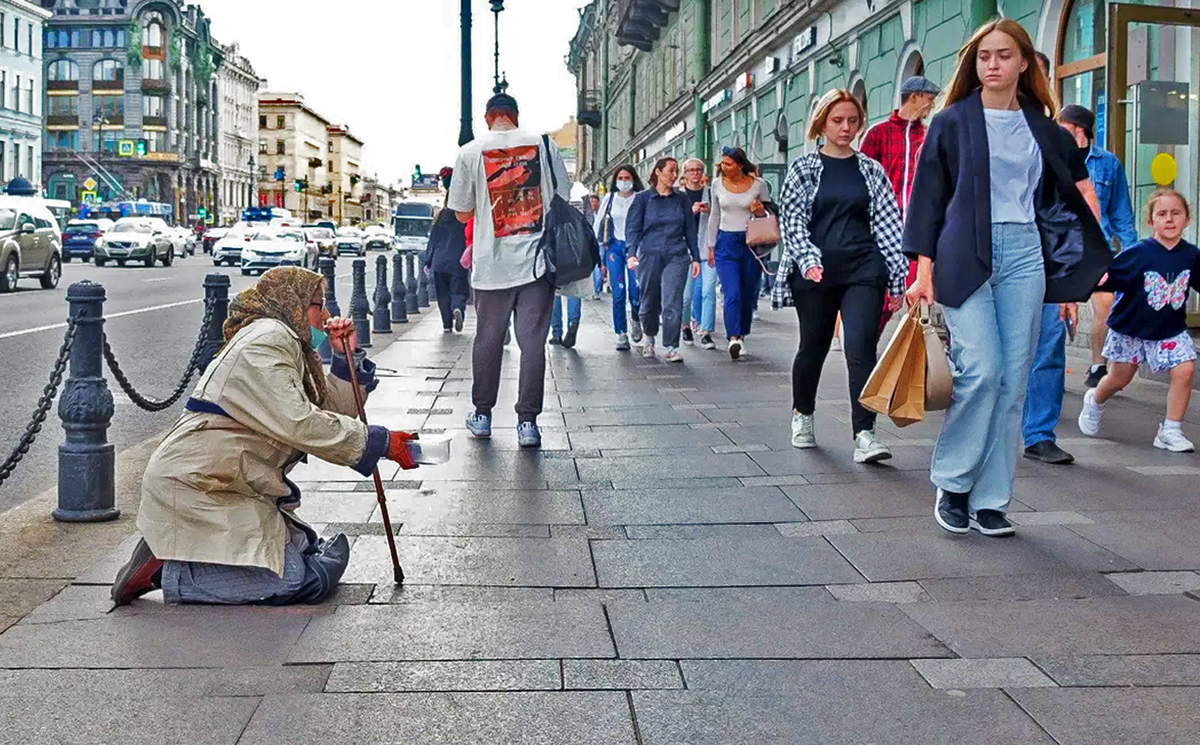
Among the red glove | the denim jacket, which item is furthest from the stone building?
the red glove

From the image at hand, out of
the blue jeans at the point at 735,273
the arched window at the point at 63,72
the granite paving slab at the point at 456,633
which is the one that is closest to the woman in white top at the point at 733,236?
the blue jeans at the point at 735,273

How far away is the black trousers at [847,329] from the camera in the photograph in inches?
292

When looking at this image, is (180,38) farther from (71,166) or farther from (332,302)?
(332,302)

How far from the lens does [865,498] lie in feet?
21.0

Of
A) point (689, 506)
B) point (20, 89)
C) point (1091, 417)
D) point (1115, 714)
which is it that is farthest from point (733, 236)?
point (20, 89)

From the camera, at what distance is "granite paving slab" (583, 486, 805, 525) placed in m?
5.98

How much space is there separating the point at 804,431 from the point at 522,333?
1.51 meters

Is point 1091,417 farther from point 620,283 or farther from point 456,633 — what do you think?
point 620,283

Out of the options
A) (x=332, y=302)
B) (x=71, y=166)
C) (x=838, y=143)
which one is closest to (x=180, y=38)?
(x=71, y=166)

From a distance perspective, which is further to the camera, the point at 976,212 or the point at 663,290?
the point at 663,290

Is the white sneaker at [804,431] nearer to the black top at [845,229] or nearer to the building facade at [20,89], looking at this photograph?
the black top at [845,229]

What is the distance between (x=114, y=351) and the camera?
1509cm

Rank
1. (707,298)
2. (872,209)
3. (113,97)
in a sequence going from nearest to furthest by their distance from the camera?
(872,209) < (707,298) < (113,97)

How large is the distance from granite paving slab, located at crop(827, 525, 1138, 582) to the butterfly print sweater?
8.14ft
